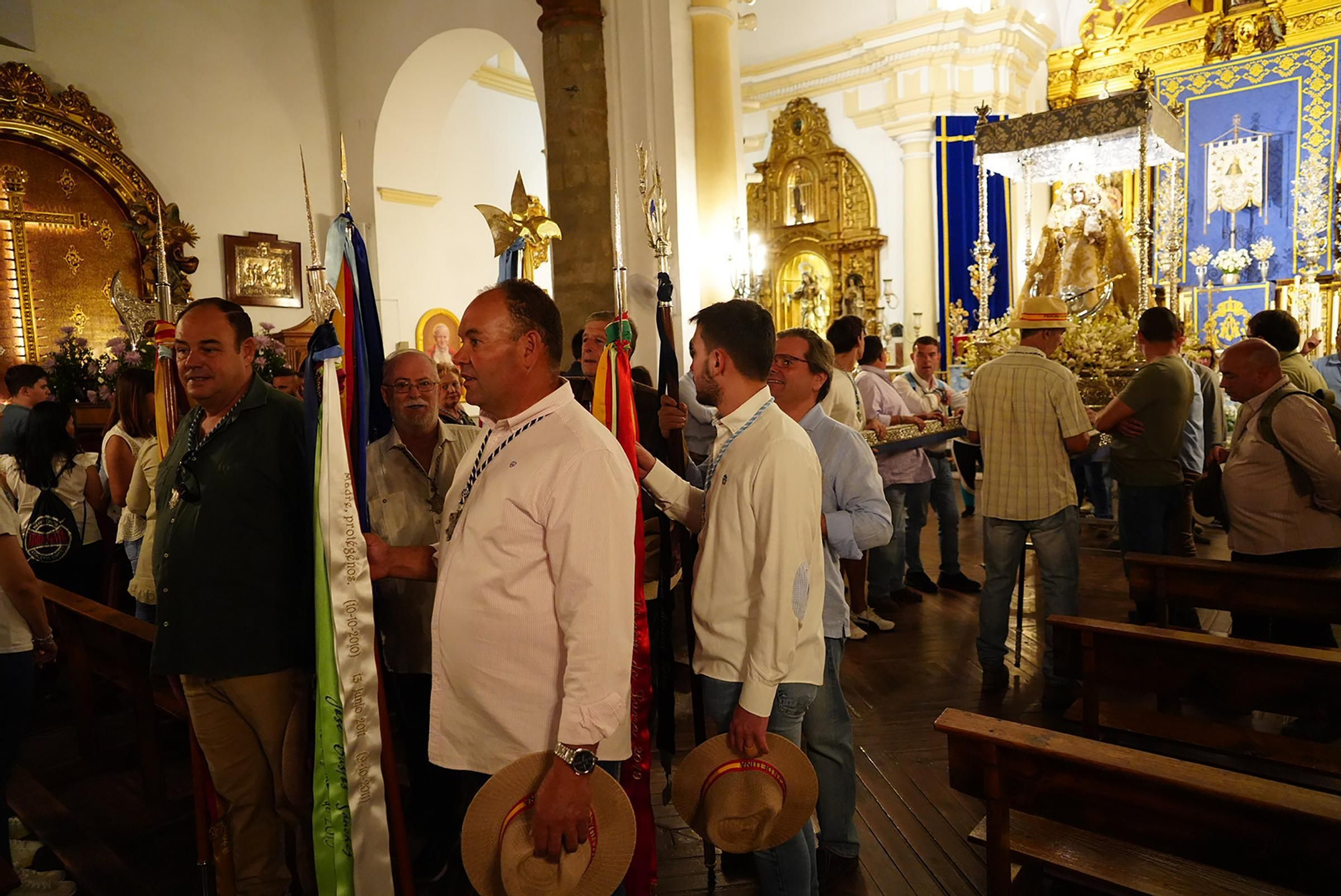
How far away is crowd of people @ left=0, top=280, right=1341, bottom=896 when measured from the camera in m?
1.71

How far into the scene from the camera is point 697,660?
206 centimetres

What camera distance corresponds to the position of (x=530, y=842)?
1644 millimetres

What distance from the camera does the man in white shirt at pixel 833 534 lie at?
2.39 meters

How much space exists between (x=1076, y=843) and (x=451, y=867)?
1904mm

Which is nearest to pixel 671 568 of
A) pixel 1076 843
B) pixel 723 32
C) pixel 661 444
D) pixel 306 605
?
pixel 661 444

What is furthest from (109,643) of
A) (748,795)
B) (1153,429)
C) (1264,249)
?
(1264,249)

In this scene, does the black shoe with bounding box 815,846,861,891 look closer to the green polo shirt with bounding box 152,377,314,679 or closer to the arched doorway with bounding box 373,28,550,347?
the green polo shirt with bounding box 152,377,314,679

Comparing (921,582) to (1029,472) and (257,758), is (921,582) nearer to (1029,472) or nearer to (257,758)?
(1029,472)

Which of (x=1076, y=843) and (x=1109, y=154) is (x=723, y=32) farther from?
(x=1109, y=154)

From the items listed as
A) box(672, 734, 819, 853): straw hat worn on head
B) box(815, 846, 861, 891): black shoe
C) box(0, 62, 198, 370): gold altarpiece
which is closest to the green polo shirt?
box(672, 734, 819, 853): straw hat worn on head

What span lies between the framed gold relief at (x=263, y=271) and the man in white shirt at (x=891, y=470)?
6.52m

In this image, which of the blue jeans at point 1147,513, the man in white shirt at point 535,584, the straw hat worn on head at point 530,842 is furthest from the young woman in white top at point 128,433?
the blue jeans at point 1147,513

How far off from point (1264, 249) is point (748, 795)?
52.0 feet

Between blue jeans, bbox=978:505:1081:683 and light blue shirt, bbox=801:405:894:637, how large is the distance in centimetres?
165
